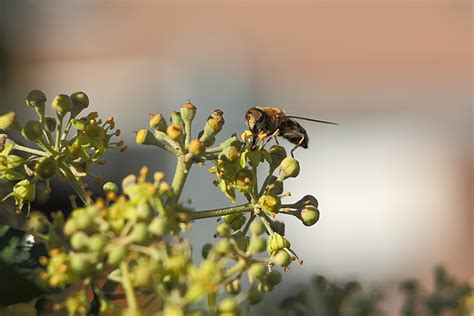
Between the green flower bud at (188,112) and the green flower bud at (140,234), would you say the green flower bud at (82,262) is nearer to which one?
the green flower bud at (140,234)

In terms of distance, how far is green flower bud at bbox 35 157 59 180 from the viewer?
4.78ft

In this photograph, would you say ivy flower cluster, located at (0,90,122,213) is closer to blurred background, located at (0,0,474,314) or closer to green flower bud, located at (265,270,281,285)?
green flower bud, located at (265,270,281,285)

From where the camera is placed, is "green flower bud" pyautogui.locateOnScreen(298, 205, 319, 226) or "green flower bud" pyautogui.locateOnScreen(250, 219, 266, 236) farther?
"green flower bud" pyautogui.locateOnScreen(298, 205, 319, 226)

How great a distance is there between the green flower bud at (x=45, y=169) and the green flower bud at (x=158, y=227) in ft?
1.04

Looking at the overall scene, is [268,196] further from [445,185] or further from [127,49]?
[127,49]

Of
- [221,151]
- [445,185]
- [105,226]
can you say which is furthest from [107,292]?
[445,185]

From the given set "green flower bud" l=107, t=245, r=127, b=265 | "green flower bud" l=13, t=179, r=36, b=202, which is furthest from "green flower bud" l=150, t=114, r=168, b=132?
"green flower bud" l=107, t=245, r=127, b=265

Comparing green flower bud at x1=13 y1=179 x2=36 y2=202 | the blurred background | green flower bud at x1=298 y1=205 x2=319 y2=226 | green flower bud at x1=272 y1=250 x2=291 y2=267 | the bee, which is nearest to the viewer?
green flower bud at x1=272 y1=250 x2=291 y2=267

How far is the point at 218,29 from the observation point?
53.9ft

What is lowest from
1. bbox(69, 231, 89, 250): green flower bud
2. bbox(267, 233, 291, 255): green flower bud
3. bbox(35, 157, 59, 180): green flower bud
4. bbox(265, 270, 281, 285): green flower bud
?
bbox(265, 270, 281, 285): green flower bud

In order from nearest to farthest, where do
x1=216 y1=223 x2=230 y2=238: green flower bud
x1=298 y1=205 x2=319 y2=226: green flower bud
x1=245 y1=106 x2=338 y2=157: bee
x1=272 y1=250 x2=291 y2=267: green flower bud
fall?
x1=216 y1=223 x2=230 y2=238: green flower bud < x1=272 y1=250 x2=291 y2=267: green flower bud < x1=298 y1=205 x2=319 y2=226: green flower bud < x1=245 y1=106 x2=338 y2=157: bee

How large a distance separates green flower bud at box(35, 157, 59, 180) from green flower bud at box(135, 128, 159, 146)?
0.16 metres

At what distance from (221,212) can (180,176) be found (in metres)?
0.08

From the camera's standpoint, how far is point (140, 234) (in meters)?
1.17
